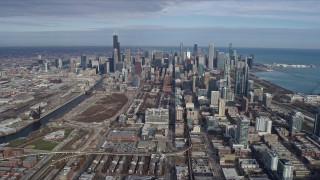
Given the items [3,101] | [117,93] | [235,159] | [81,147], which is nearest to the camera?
[235,159]

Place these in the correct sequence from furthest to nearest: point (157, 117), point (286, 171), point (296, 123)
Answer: point (157, 117)
point (296, 123)
point (286, 171)

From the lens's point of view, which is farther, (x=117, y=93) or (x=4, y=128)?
(x=117, y=93)

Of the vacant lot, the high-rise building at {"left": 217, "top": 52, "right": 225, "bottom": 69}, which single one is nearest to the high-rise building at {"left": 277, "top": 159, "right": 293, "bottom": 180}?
the vacant lot

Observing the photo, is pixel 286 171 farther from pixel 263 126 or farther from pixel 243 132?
pixel 263 126

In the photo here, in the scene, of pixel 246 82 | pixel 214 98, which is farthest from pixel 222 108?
pixel 246 82

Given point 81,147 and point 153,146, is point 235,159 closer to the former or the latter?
point 153,146

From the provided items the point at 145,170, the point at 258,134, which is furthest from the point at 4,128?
the point at 258,134

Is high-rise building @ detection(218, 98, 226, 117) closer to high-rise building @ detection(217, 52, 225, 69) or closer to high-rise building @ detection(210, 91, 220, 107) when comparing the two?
high-rise building @ detection(210, 91, 220, 107)

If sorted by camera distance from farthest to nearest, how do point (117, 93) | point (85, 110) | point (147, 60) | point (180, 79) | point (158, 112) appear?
1. point (147, 60)
2. point (180, 79)
3. point (117, 93)
4. point (85, 110)
5. point (158, 112)
